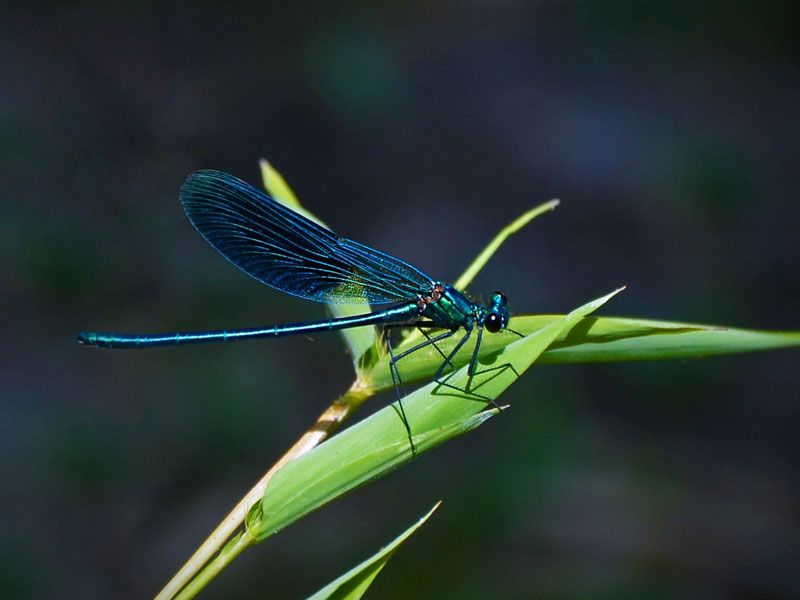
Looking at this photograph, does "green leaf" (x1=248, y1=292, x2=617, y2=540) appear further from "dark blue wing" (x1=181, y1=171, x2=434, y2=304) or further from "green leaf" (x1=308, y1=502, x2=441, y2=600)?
"dark blue wing" (x1=181, y1=171, x2=434, y2=304)

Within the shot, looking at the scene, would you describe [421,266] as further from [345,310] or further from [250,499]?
[250,499]

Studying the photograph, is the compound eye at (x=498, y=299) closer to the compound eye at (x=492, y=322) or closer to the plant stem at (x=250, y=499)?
the compound eye at (x=492, y=322)

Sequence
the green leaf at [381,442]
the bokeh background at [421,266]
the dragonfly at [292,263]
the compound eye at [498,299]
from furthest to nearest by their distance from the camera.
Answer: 1. the bokeh background at [421,266]
2. the dragonfly at [292,263]
3. the compound eye at [498,299]
4. the green leaf at [381,442]

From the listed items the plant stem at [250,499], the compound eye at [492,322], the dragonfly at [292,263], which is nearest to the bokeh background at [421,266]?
the dragonfly at [292,263]

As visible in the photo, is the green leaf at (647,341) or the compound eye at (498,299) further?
the compound eye at (498,299)

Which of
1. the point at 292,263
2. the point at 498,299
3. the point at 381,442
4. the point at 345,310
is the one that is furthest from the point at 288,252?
the point at 381,442

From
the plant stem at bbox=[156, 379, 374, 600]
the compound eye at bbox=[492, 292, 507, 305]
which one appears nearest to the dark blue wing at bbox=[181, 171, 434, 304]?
the compound eye at bbox=[492, 292, 507, 305]

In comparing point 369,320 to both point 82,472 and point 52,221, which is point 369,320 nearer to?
point 82,472
